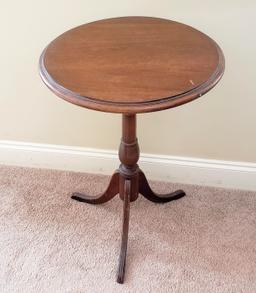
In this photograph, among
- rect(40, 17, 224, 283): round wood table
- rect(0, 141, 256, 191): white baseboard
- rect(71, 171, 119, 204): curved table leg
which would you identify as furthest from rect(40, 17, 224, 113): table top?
rect(0, 141, 256, 191): white baseboard

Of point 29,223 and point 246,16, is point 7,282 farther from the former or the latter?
point 246,16

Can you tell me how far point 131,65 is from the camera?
963 millimetres

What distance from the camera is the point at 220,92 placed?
4.67 feet

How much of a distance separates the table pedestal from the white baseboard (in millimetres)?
125

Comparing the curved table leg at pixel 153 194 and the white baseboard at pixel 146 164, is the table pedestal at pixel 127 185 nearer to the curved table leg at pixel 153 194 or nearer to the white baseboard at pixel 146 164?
the curved table leg at pixel 153 194

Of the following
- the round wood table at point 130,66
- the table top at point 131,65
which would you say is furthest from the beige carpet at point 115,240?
the table top at point 131,65

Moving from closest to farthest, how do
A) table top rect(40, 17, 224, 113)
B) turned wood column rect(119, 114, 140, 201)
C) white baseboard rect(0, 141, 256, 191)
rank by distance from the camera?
table top rect(40, 17, 224, 113) → turned wood column rect(119, 114, 140, 201) → white baseboard rect(0, 141, 256, 191)

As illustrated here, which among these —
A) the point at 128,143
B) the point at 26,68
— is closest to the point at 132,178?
the point at 128,143

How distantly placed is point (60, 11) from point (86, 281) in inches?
38.1

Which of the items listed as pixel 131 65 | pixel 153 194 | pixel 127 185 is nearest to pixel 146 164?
pixel 153 194

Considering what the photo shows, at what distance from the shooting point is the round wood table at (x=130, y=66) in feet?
2.80

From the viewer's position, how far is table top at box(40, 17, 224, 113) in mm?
852

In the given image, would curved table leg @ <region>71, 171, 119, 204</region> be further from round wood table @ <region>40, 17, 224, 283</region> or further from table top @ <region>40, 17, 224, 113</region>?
table top @ <region>40, 17, 224, 113</region>

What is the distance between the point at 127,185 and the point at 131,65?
1.68 ft
